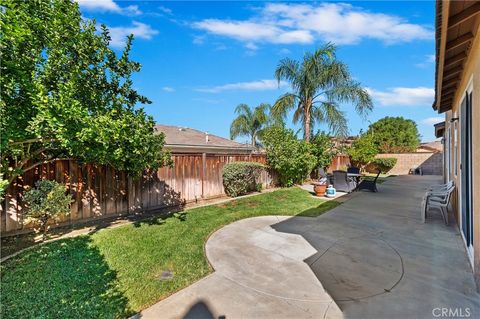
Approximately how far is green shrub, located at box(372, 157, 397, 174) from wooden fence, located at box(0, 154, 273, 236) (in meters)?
18.4

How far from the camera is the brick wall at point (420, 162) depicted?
72.0 ft

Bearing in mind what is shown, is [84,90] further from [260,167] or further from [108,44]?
[260,167]

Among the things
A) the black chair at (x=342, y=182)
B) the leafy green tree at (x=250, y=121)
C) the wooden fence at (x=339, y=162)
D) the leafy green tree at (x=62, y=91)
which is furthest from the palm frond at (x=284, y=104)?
the leafy green tree at (x=250, y=121)

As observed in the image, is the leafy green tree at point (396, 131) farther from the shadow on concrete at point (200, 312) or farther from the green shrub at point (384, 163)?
the shadow on concrete at point (200, 312)

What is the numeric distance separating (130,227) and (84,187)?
1620mm

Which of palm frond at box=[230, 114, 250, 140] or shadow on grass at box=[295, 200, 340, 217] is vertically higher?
palm frond at box=[230, 114, 250, 140]

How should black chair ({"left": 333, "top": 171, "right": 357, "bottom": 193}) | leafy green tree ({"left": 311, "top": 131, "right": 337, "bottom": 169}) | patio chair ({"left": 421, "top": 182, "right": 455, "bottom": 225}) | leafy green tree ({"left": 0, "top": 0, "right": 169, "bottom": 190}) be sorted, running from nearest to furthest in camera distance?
leafy green tree ({"left": 0, "top": 0, "right": 169, "bottom": 190})
patio chair ({"left": 421, "top": 182, "right": 455, "bottom": 225})
black chair ({"left": 333, "top": 171, "right": 357, "bottom": 193})
leafy green tree ({"left": 311, "top": 131, "right": 337, "bottom": 169})

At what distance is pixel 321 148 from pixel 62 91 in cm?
1294

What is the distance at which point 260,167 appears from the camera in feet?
36.1

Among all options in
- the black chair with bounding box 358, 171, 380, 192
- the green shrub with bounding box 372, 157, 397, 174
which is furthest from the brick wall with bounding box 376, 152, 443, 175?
the black chair with bounding box 358, 171, 380, 192

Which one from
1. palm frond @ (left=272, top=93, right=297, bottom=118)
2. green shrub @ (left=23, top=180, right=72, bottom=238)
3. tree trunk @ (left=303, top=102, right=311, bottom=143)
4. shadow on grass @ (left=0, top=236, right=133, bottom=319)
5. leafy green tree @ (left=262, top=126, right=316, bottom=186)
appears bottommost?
shadow on grass @ (left=0, top=236, right=133, bottom=319)

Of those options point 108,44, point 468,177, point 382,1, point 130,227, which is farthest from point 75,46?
point 382,1

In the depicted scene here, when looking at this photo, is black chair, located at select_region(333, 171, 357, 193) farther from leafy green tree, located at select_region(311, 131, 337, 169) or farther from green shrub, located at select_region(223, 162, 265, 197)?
green shrub, located at select_region(223, 162, 265, 197)

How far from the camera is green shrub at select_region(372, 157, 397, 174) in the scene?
22625 mm
